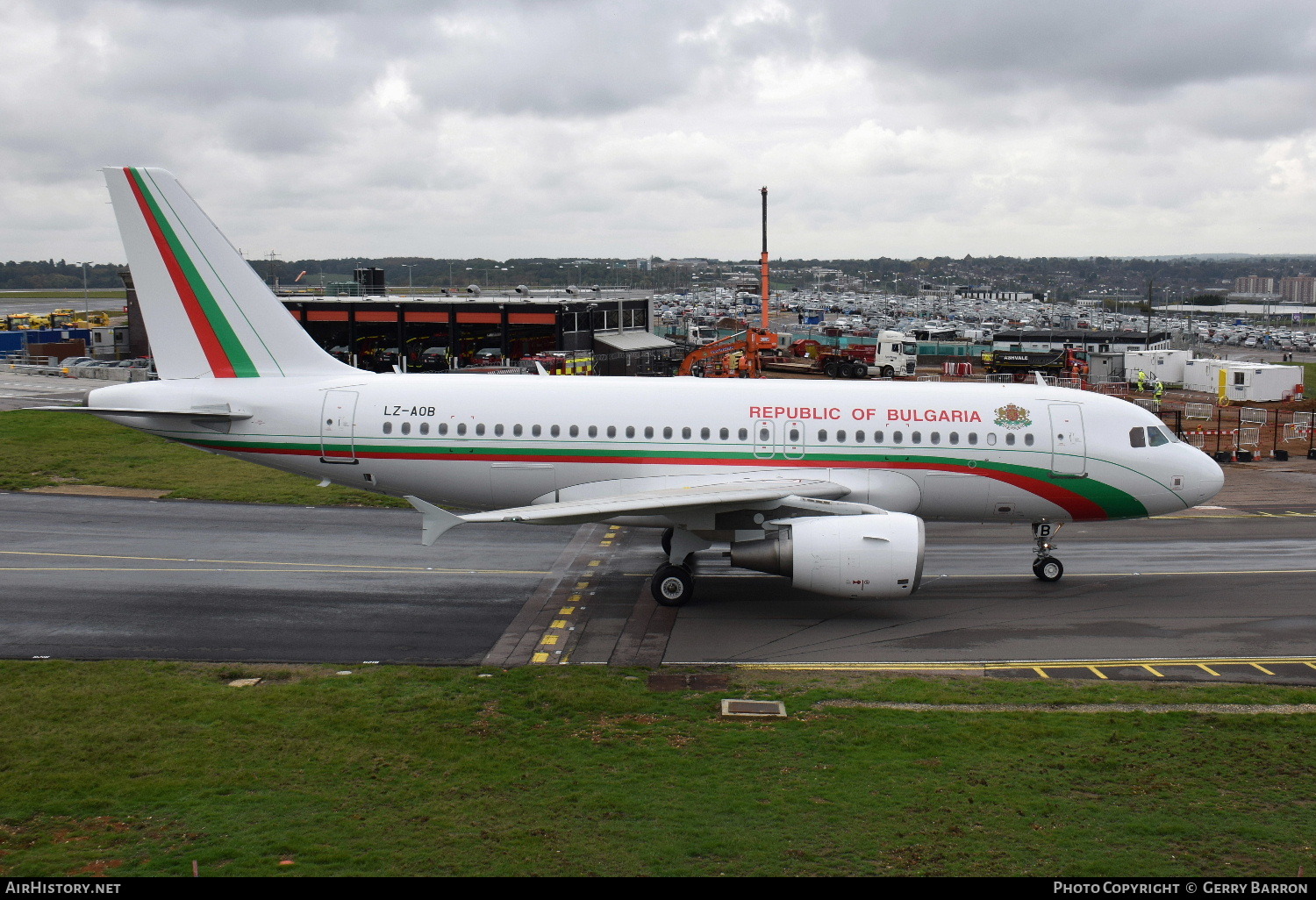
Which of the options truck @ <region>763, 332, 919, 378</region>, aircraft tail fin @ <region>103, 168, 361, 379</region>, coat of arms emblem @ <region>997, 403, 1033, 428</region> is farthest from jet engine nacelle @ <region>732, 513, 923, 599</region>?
truck @ <region>763, 332, 919, 378</region>

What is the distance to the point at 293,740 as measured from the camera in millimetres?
15148

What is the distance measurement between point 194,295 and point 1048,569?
2255 centimetres

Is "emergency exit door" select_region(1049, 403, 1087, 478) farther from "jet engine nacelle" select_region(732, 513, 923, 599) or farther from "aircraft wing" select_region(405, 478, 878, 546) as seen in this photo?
"jet engine nacelle" select_region(732, 513, 923, 599)

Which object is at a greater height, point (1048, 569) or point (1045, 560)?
point (1045, 560)

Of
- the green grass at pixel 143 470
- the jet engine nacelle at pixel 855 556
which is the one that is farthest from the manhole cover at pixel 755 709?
the green grass at pixel 143 470

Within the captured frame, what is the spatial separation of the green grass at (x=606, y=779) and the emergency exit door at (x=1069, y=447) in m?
7.31

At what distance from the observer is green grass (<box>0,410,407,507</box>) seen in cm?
3441

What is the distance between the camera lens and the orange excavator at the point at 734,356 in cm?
7566

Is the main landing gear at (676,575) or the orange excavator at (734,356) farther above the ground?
the orange excavator at (734,356)

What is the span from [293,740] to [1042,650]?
14249 millimetres

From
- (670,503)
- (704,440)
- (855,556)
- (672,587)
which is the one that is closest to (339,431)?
(670,503)

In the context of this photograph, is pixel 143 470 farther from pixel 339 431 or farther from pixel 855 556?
pixel 855 556

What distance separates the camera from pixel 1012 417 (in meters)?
24.3

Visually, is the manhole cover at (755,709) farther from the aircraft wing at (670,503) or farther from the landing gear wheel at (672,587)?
the landing gear wheel at (672,587)
